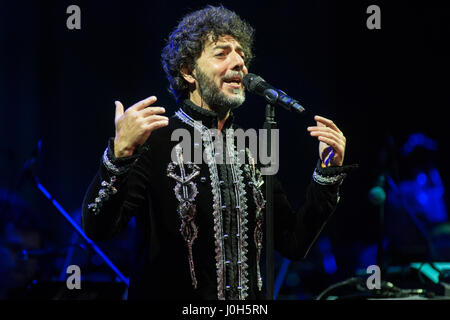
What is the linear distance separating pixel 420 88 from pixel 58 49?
3.33m

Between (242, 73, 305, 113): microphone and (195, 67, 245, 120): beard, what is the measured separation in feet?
0.59

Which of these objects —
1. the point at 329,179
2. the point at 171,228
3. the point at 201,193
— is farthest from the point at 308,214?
the point at 171,228

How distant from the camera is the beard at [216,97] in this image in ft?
6.55

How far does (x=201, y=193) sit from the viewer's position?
6.23ft

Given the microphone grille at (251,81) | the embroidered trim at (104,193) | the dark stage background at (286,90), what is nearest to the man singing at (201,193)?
the embroidered trim at (104,193)

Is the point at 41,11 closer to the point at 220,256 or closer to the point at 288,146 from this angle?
the point at 288,146

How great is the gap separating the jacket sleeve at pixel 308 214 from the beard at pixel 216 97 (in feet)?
1.13

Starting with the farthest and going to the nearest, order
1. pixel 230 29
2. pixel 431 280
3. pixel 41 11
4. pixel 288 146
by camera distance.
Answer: pixel 288 146
pixel 41 11
pixel 431 280
pixel 230 29

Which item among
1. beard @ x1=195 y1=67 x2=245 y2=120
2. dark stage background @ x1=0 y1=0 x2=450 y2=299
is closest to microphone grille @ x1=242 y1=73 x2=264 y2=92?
beard @ x1=195 y1=67 x2=245 y2=120

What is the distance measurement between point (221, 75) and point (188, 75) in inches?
8.2

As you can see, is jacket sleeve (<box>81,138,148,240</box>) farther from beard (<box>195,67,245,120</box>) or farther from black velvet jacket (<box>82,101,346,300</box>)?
beard (<box>195,67,245,120</box>)

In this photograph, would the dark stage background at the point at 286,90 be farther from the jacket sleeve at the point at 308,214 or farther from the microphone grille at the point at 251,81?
the microphone grille at the point at 251,81

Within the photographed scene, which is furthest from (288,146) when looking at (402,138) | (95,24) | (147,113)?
(147,113)

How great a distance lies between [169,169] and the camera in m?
1.90
